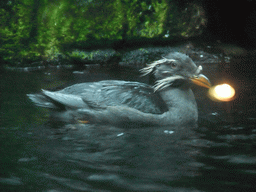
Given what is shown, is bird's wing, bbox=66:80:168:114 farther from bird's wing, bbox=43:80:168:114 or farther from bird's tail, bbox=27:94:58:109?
bird's tail, bbox=27:94:58:109

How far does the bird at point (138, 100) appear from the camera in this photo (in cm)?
405

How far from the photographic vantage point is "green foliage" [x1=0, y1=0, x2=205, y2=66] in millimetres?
8023

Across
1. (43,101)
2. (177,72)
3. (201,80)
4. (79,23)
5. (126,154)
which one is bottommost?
(126,154)

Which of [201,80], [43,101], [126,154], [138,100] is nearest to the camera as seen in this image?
[126,154]

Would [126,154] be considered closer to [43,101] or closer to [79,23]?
[43,101]

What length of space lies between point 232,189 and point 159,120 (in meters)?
1.66

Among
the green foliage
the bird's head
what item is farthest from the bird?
the green foliage

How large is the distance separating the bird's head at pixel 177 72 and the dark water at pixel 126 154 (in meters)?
0.61

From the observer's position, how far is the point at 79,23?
858 cm

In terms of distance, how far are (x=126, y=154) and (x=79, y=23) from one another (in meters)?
6.06

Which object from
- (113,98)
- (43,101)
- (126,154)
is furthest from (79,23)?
(126,154)

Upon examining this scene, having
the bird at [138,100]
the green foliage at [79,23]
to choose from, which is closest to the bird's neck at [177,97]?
the bird at [138,100]

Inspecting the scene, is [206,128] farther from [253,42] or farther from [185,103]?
[253,42]

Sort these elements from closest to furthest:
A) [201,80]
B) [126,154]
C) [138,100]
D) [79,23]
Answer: [126,154] → [138,100] → [201,80] → [79,23]
